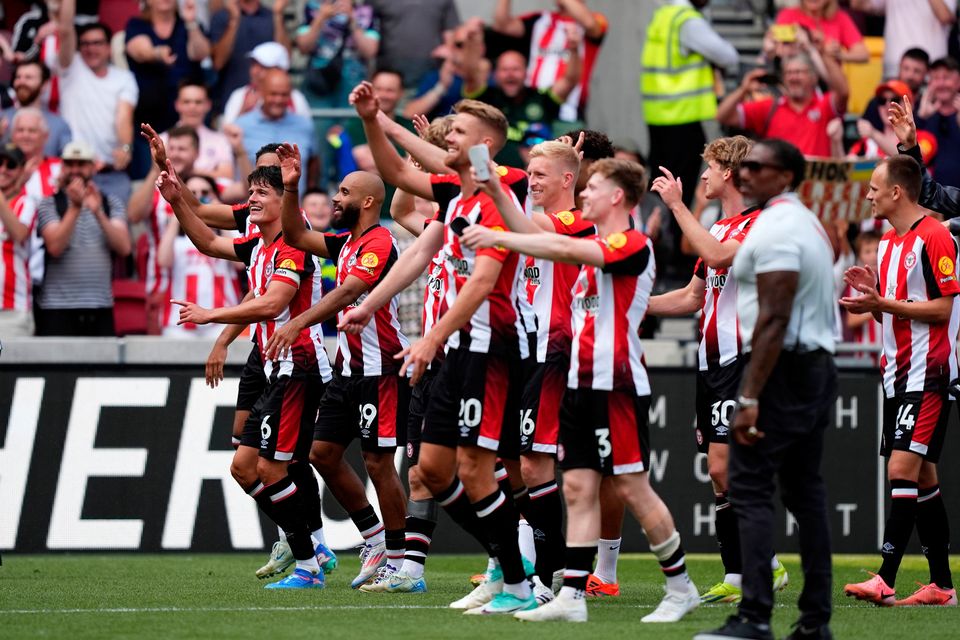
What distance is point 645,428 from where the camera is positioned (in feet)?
27.5

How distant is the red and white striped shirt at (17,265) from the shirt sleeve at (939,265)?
8244mm

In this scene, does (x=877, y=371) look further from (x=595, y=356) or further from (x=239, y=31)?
(x=239, y=31)

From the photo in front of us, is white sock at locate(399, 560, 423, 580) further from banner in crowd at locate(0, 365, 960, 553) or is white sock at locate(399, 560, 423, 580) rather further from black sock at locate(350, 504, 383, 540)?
banner in crowd at locate(0, 365, 960, 553)

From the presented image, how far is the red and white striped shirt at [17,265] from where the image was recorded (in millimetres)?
14297

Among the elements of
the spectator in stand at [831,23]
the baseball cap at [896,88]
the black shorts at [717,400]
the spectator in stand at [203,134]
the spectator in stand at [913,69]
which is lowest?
the black shorts at [717,400]

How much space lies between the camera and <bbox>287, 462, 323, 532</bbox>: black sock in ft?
36.0

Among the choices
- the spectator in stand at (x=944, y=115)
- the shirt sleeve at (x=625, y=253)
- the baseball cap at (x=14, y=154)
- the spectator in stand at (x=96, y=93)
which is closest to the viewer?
the shirt sleeve at (x=625, y=253)

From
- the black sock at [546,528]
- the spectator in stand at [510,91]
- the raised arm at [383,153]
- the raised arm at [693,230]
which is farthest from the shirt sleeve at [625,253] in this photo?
the spectator in stand at [510,91]

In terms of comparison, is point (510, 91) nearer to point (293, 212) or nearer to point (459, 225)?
point (293, 212)

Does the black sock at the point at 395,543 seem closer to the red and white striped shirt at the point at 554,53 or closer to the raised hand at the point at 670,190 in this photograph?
the raised hand at the point at 670,190

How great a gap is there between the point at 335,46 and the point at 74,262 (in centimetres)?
424

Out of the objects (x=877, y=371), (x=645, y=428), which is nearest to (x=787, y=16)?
(x=877, y=371)

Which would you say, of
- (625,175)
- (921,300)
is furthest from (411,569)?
(921,300)

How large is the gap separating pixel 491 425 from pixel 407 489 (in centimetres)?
531
